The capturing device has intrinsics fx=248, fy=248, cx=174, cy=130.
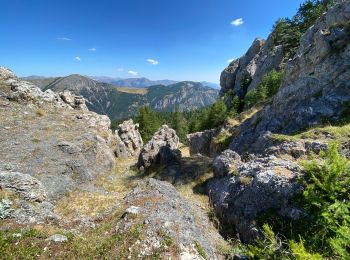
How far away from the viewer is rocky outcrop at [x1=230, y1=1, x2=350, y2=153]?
2484 cm

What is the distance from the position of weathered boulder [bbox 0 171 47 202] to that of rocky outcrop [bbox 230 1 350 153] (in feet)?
63.4

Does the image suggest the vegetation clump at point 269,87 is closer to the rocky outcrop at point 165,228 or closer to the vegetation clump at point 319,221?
the rocky outcrop at point 165,228

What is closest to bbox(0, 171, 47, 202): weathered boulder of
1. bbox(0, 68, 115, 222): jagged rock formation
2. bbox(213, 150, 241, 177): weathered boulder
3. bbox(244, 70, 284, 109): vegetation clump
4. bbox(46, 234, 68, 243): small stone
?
bbox(0, 68, 115, 222): jagged rock formation

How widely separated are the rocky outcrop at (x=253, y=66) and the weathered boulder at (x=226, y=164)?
55132 mm

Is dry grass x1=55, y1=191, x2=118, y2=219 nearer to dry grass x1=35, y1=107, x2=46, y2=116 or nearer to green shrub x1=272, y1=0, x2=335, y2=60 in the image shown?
dry grass x1=35, y1=107, x2=46, y2=116

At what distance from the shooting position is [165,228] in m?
12.9

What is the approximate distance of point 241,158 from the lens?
2327cm

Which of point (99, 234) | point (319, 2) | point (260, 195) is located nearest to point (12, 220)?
point (99, 234)

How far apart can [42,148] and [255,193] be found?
79.3ft

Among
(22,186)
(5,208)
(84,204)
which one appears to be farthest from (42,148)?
(5,208)

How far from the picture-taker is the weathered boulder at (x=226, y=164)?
21.3 meters

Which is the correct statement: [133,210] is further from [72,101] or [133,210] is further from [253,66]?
[253,66]

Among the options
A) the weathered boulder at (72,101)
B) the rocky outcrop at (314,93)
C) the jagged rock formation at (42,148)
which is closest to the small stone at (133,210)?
the jagged rock formation at (42,148)

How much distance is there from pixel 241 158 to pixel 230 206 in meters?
7.72
